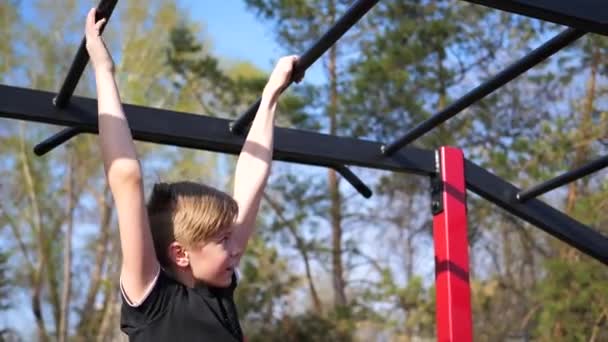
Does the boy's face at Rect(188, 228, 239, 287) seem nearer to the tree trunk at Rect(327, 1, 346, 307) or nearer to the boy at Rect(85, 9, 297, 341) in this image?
the boy at Rect(85, 9, 297, 341)

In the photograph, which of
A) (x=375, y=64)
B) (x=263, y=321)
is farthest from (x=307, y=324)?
(x=375, y=64)

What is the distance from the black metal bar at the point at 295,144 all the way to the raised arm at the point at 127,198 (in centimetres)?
64

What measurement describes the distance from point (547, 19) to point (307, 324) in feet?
22.6

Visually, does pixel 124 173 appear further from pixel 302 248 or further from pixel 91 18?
pixel 302 248

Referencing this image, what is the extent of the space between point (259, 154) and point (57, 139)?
64 cm

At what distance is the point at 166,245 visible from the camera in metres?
1.30

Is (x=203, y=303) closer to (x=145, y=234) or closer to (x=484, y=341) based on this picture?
(x=145, y=234)

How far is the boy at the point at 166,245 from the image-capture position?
1.20 meters

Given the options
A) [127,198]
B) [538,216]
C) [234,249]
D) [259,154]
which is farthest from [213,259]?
[538,216]

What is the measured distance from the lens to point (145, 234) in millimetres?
1182

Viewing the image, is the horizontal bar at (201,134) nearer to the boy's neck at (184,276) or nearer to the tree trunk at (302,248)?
the boy's neck at (184,276)

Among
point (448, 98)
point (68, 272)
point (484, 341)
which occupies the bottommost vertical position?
point (484, 341)

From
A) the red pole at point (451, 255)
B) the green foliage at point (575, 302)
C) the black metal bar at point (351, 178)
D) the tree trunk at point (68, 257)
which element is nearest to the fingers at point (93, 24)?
the black metal bar at point (351, 178)

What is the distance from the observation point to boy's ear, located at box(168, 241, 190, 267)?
1293 millimetres
